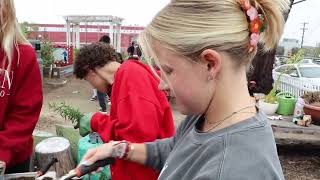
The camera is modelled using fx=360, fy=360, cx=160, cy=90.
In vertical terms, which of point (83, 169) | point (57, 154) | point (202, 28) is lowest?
point (57, 154)

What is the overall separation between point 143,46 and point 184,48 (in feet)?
0.54

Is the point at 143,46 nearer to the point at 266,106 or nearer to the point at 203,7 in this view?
the point at 203,7

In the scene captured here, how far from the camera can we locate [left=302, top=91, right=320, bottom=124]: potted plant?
5.06 metres

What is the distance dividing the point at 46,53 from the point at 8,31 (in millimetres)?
12094

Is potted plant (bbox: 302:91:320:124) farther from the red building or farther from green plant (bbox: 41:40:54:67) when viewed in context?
the red building

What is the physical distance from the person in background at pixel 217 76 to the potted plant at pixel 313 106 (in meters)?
4.36

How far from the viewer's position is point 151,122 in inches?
70.0

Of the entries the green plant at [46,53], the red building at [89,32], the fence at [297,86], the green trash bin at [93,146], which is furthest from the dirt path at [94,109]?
the red building at [89,32]

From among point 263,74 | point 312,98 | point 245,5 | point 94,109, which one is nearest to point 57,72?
point 94,109

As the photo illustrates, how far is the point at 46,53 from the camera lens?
13.4 meters

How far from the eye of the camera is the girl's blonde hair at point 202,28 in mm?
949

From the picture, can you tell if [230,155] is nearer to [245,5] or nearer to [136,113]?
[245,5]

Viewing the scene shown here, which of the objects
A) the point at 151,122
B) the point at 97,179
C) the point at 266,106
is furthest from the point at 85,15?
the point at 151,122

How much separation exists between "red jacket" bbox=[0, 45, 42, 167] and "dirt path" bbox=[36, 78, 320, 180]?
11.7 ft
